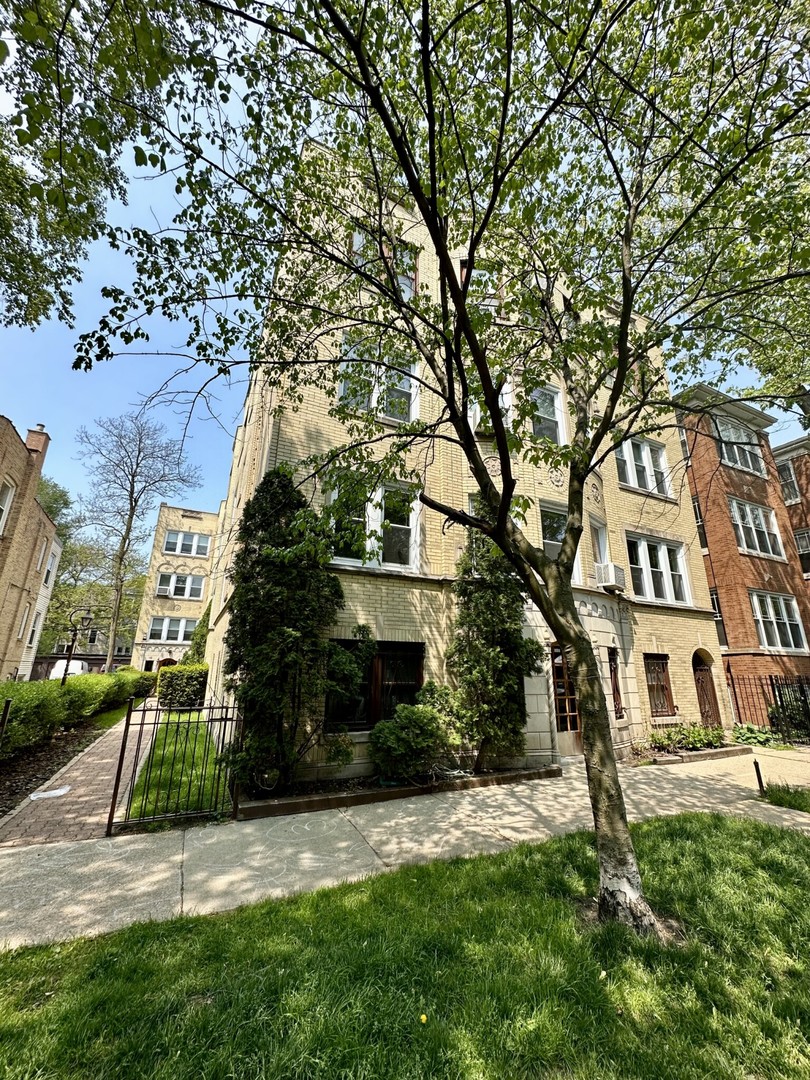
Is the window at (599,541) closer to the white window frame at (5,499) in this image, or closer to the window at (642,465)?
the window at (642,465)

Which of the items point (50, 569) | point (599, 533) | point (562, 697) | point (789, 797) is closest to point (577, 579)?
point (599, 533)

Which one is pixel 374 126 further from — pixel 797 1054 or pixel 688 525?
pixel 688 525

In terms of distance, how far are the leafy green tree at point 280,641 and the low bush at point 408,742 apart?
102 cm

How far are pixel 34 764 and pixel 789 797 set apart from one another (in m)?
13.5

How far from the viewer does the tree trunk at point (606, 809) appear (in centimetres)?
367

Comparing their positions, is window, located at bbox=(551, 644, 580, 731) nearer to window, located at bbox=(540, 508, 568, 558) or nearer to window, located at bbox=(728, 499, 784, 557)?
window, located at bbox=(540, 508, 568, 558)

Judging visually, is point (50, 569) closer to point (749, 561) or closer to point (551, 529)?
point (551, 529)

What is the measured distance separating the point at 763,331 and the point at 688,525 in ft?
30.3

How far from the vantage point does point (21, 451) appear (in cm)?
1927

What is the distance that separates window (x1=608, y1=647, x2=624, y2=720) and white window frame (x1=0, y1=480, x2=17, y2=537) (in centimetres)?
2270

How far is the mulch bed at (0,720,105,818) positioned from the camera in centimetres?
721

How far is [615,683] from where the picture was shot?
11.9 metres

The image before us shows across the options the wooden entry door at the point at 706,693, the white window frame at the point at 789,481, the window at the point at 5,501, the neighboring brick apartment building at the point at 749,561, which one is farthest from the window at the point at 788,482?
the window at the point at 5,501

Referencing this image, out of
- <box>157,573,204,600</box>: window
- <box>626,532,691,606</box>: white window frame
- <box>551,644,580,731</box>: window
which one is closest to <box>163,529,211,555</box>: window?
<box>157,573,204,600</box>: window
